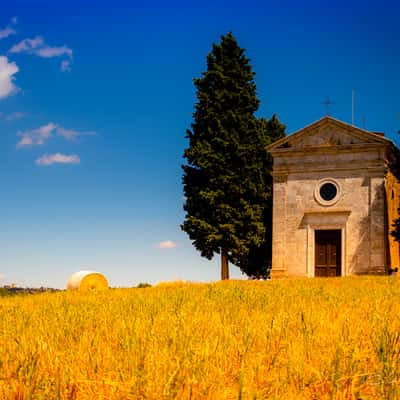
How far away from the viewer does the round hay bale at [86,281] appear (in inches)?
856

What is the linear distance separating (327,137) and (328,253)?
19.1ft

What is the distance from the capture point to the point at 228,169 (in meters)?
29.2

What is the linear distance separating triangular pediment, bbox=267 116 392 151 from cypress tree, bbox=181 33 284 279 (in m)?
2.06

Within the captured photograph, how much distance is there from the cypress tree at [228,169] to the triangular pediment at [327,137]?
6.76ft

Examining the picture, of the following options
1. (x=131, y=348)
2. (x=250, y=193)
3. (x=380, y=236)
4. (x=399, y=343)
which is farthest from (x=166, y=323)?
(x=250, y=193)

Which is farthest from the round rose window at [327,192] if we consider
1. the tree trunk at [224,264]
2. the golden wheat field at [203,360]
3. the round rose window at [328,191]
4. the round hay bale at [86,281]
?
the golden wheat field at [203,360]

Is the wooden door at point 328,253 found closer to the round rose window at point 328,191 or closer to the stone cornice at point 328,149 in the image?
the round rose window at point 328,191

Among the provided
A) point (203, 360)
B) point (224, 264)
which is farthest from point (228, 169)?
point (203, 360)

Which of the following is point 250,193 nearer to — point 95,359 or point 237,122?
point 237,122

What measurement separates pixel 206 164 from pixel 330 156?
637cm

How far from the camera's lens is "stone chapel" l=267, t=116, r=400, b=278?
26.3 meters

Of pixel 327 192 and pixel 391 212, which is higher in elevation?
pixel 327 192

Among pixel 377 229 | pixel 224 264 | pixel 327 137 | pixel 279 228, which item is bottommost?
pixel 224 264

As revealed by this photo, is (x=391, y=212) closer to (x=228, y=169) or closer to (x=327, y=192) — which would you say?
(x=327, y=192)
